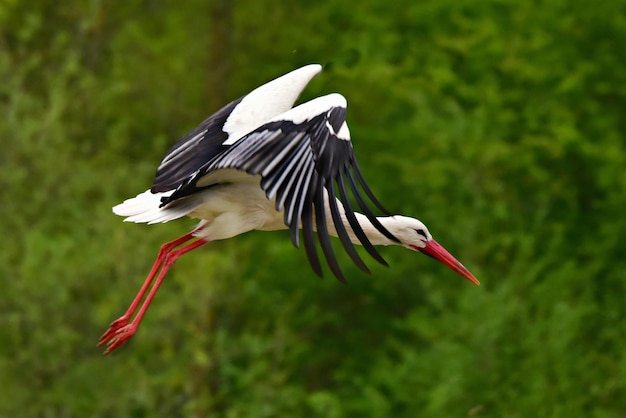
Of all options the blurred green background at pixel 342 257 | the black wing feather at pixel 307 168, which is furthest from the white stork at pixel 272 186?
the blurred green background at pixel 342 257

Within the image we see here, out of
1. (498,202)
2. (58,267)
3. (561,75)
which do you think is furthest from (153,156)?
(561,75)

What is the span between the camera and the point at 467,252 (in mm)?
17625

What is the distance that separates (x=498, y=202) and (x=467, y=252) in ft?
3.63

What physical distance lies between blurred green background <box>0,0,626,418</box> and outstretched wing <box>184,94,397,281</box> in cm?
838

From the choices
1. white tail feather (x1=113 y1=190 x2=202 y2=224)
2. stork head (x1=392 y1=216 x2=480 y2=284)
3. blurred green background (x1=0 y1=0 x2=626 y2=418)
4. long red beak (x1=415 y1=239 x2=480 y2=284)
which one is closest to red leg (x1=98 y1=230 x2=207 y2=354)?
white tail feather (x1=113 y1=190 x2=202 y2=224)

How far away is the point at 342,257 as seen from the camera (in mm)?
17797

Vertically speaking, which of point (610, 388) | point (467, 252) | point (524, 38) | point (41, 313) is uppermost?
point (524, 38)

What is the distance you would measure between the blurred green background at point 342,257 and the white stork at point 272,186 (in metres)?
6.79

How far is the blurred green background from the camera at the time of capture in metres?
15.8

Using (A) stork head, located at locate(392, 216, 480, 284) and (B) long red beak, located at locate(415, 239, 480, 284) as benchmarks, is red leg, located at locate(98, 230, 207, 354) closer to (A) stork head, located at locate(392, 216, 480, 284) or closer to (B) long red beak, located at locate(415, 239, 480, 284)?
(A) stork head, located at locate(392, 216, 480, 284)

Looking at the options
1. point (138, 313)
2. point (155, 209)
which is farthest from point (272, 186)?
point (138, 313)

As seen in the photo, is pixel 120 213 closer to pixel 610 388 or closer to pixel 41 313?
pixel 41 313

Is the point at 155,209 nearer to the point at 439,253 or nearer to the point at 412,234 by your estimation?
the point at 412,234

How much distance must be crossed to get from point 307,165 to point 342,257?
1101cm
